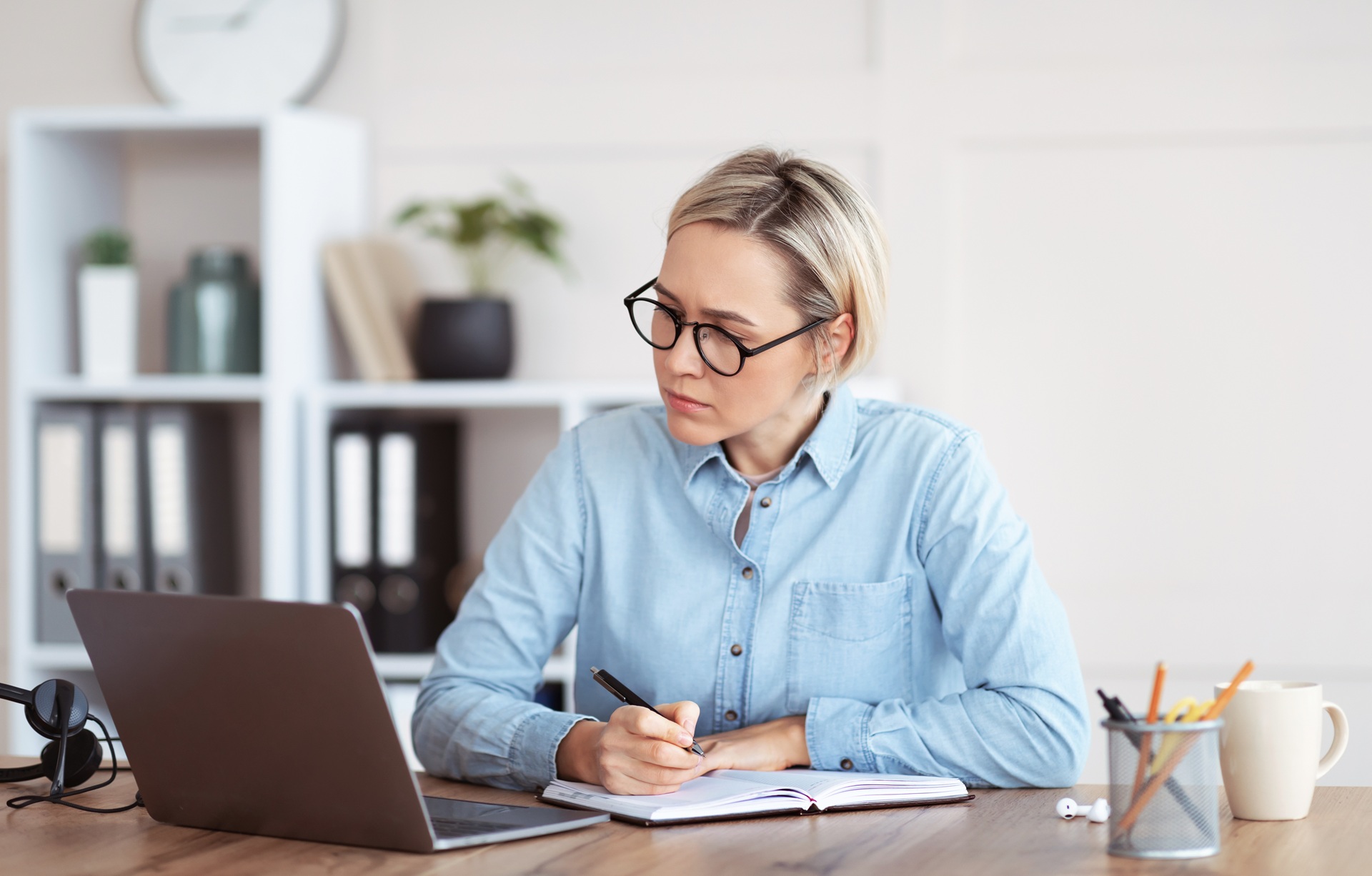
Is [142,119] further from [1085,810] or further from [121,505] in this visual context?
[1085,810]

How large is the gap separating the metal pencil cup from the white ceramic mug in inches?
4.4

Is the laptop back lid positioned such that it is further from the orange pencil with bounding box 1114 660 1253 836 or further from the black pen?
the orange pencil with bounding box 1114 660 1253 836

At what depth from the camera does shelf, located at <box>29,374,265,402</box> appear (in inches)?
96.7

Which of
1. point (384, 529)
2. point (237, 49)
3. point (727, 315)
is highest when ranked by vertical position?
point (237, 49)

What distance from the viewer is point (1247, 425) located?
97.0 inches

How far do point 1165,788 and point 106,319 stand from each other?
2204 millimetres

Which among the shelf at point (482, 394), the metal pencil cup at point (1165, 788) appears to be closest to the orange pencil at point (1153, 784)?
the metal pencil cup at point (1165, 788)

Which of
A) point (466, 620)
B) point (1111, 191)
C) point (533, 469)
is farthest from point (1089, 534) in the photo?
point (466, 620)

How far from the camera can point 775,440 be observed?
5.14ft

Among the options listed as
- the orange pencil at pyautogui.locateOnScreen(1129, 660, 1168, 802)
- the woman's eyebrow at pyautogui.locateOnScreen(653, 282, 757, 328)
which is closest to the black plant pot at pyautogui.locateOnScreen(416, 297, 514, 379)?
the woman's eyebrow at pyautogui.locateOnScreen(653, 282, 757, 328)

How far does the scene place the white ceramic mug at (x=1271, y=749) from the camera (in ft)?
3.52

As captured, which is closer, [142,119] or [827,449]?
[827,449]

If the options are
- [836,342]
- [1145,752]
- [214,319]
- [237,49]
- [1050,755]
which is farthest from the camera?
[237,49]

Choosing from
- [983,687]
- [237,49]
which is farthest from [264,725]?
[237,49]
